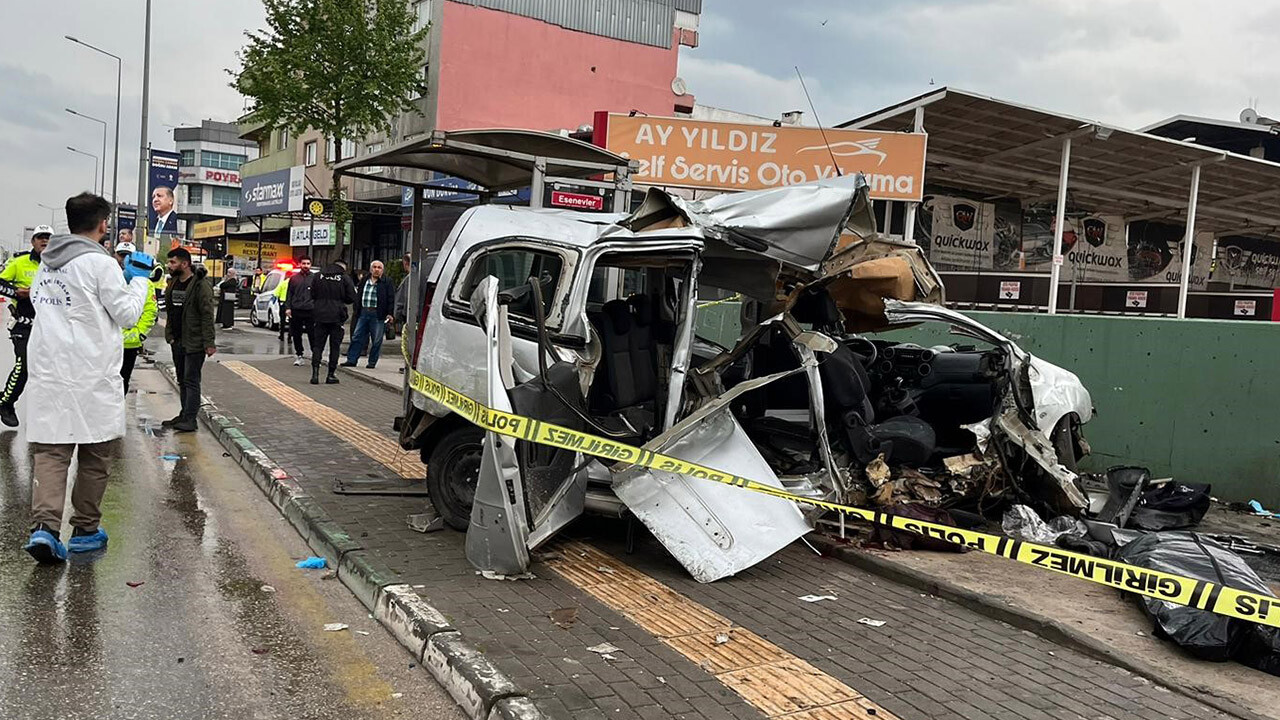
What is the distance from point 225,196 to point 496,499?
9824 centimetres

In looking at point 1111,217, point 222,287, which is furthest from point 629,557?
point 222,287

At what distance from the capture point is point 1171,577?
4102 mm

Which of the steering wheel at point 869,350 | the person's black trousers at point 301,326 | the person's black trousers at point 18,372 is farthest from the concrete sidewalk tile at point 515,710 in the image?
the person's black trousers at point 301,326

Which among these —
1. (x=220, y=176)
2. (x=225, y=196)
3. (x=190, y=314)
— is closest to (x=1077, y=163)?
(x=190, y=314)

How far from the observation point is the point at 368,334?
50.0 ft

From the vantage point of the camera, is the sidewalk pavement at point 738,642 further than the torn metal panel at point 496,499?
No

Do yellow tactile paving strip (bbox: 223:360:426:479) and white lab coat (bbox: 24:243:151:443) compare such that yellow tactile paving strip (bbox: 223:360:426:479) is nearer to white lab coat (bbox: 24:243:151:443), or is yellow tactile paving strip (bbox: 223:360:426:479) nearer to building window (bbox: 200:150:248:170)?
white lab coat (bbox: 24:243:151:443)

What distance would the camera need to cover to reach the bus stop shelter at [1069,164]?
1323cm

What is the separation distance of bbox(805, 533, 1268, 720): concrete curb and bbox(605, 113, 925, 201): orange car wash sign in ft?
23.5

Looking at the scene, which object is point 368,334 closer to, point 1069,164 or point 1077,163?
point 1069,164

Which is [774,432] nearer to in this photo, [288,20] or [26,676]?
[26,676]

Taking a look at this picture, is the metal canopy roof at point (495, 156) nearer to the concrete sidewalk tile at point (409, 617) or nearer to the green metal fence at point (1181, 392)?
the concrete sidewalk tile at point (409, 617)

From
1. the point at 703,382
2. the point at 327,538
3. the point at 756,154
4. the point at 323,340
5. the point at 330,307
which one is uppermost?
the point at 756,154

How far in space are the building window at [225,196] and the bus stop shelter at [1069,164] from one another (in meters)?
88.5
